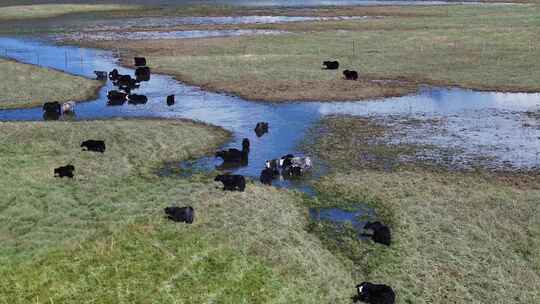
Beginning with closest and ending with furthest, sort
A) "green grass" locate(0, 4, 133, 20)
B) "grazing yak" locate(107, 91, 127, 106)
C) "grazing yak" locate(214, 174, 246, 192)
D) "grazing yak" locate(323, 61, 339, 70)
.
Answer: "grazing yak" locate(214, 174, 246, 192) < "grazing yak" locate(107, 91, 127, 106) < "grazing yak" locate(323, 61, 339, 70) < "green grass" locate(0, 4, 133, 20)

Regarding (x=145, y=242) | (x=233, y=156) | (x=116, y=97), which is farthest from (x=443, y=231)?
(x=116, y=97)

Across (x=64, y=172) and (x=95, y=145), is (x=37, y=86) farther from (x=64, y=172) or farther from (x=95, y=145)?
(x=64, y=172)

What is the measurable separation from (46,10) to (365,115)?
85099mm

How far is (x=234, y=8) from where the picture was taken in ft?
372

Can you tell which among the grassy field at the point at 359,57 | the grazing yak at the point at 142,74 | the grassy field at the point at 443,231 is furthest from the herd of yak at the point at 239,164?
the grassy field at the point at 359,57

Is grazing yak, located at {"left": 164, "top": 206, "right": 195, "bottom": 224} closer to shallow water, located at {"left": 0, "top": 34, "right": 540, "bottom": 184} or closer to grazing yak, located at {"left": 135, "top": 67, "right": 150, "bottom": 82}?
shallow water, located at {"left": 0, "top": 34, "right": 540, "bottom": 184}

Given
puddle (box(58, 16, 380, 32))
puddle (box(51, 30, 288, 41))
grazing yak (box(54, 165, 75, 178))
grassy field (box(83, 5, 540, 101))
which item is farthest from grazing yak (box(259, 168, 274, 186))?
puddle (box(58, 16, 380, 32))

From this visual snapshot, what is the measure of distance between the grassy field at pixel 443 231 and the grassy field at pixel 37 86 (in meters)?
20.2

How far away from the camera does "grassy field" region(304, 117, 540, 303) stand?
16.5m

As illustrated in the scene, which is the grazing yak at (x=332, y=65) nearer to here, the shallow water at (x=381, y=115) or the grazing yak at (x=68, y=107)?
the shallow water at (x=381, y=115)

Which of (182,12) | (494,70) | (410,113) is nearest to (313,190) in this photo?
(410,113)

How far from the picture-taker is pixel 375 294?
50.1ft

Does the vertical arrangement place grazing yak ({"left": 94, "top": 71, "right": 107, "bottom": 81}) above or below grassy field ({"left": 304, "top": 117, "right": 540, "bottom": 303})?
above

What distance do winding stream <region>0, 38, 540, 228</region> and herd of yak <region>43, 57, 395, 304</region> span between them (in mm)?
548
